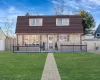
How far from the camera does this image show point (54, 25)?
143ft

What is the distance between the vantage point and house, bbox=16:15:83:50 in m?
42.6

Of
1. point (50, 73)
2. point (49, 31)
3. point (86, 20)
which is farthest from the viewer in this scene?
point (86, 20)

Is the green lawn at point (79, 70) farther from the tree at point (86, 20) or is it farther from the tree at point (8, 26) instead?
the tree at point (8, 26)

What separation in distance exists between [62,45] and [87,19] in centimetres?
2033

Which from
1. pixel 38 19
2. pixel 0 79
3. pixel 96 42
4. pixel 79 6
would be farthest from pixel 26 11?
pixel 0 79

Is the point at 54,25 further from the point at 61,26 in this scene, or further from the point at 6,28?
the point at 6,28

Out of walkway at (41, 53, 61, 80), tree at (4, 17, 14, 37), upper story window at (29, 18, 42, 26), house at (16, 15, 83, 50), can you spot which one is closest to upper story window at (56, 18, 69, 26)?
house at (16, 15, 83, 50)

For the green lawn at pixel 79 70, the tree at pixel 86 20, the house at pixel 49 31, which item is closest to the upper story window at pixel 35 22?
the house at pixel 49 31

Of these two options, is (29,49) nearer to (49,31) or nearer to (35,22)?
(49,31)

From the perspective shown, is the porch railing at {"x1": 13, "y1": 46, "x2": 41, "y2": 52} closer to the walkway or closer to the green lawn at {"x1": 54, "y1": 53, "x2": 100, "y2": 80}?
the green lawn at {"x1": 54, "y1": 53, "x2": 100, "y2": 80}

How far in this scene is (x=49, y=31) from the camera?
42.7 meters

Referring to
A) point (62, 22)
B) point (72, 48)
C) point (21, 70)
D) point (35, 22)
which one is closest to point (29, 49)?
point (35, 22)

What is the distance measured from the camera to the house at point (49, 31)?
42.6 m

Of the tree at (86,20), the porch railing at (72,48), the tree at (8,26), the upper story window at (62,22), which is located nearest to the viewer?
the porch railing at (72,48)
